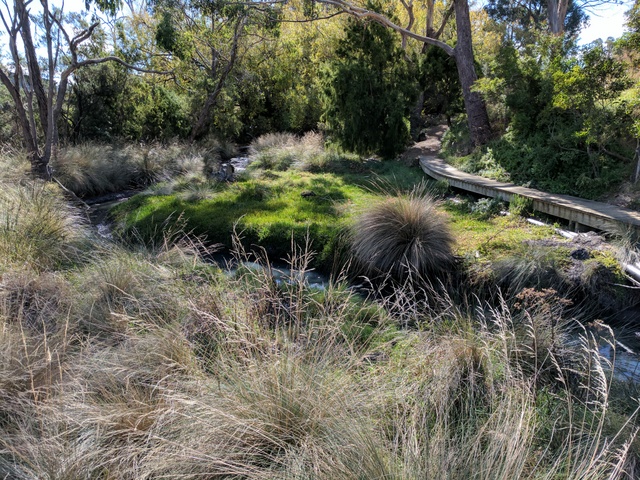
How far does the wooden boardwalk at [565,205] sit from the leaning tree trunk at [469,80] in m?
2.23

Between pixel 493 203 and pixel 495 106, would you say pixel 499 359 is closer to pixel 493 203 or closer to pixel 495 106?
pixel 493 203

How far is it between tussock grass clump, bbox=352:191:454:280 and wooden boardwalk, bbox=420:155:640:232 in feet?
7.36

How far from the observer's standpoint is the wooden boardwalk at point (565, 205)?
19.9 feet

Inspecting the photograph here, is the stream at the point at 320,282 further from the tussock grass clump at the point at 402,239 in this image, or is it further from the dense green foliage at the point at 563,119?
the dense green foliage at the point at 563,119

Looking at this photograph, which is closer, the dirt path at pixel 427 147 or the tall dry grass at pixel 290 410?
the tall dry grass at pixel 290 410

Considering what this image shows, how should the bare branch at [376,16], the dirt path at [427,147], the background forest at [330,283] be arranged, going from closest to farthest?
the background forest at [330,283]
the bare branch at [376,16]
the dirt path at [427,147]

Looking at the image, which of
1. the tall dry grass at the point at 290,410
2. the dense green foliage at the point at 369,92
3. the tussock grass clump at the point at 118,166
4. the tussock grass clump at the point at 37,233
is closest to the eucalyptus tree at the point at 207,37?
the dense green foliage at the point at 369,92

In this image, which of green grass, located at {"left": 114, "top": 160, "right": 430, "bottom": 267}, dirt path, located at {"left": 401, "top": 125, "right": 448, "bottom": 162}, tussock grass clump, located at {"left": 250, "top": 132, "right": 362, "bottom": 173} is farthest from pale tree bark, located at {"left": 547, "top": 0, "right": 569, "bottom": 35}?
green grass, located at {"left": 114, "top": 160, "right": 430, "bottom": 267}

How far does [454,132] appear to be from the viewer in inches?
548

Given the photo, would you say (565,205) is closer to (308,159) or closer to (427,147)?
(308,159)

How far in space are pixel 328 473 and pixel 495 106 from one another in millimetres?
12063

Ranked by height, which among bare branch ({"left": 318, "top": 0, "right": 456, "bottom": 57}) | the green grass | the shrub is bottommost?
the green grass

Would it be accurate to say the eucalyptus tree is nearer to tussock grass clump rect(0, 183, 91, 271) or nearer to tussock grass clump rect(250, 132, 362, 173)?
tussock grass clump rect(250, 132, 362, 173)

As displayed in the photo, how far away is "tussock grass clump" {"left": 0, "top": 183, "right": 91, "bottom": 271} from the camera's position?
480 centimetres
